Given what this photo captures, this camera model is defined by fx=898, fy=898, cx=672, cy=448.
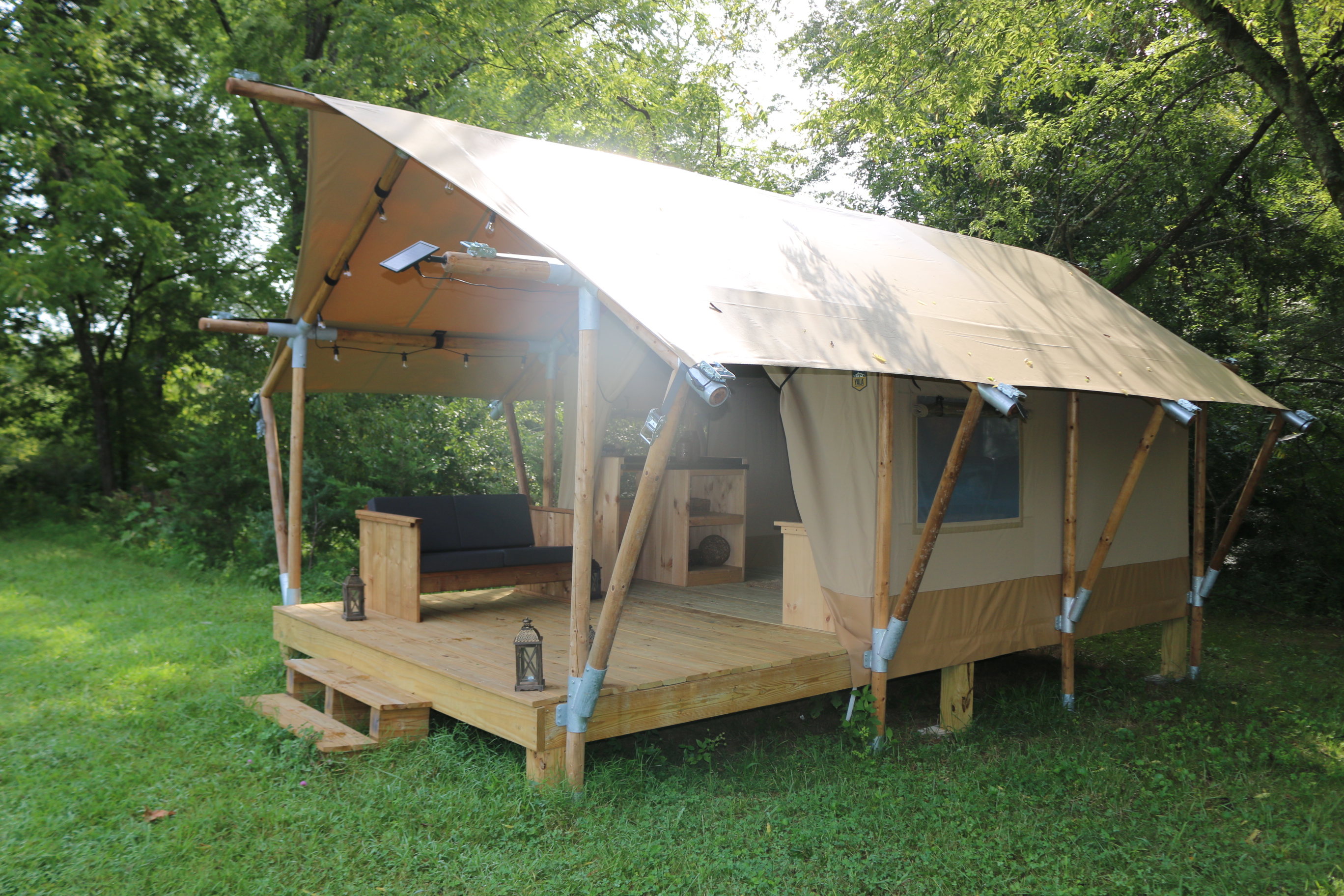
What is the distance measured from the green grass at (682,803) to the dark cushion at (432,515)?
1358mm

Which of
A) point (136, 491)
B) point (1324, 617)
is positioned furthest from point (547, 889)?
point (136, 491)

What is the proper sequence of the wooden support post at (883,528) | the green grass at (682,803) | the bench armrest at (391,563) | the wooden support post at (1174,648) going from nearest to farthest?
the green grass at (682,803) → the wooden support post at (883,528) → the bench armrest at (391,563) → the wooden support post at (1174,648)

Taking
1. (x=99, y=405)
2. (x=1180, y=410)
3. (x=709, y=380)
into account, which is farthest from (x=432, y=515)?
(x=99, y=405)

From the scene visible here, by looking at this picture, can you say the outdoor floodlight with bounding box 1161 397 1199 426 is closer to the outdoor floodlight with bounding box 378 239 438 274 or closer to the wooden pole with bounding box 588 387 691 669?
the wooden pole with bounding box 588 387 691 669

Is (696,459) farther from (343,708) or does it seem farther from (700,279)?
(700,279)

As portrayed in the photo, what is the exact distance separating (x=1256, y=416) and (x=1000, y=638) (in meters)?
6.44

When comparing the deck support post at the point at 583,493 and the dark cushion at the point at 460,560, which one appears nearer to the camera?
the deck support post at the point at 583,493

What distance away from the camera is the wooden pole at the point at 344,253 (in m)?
4.70

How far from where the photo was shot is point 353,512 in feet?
31.8

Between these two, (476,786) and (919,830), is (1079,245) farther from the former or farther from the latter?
(476,786)

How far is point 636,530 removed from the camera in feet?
11.1

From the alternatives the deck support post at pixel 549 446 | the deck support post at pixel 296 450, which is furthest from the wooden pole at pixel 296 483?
the deck support post at pixel 549 446

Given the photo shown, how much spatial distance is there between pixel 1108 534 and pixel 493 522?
3990 mm

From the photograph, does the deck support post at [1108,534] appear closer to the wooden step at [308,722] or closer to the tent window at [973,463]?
the tent window at [973,463]
